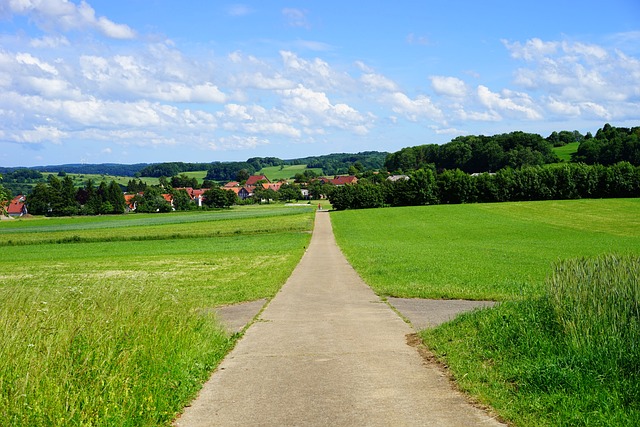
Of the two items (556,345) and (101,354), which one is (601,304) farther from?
(101,354)

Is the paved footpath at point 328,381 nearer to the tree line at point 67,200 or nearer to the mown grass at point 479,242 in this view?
the mown grass at point 479,242

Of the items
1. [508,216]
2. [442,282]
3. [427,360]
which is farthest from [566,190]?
[427,360]

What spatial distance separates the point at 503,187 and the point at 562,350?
107 meters

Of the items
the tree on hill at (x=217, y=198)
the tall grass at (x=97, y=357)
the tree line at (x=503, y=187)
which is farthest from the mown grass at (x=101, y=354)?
the tree on hill at (x=217, y=198)

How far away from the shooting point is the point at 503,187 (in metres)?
112

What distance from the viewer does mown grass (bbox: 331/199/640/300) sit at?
23.0 metres

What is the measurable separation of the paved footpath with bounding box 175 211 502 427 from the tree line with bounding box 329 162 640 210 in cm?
9941

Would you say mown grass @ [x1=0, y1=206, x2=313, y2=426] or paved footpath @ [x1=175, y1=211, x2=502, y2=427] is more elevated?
mown grass @ [x1=0, y1=206, x2=313, y2=426]

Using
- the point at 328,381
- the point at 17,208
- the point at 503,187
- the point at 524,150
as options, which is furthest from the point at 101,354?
the point at 17,208

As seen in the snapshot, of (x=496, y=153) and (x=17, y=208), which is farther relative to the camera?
(x=496, y=153)

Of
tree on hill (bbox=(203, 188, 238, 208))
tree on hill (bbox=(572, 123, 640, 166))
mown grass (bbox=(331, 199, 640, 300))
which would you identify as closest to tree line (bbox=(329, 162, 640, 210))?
mown grass (bbox=(331, 199, 640, 300))

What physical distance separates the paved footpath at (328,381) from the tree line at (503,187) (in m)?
99.4

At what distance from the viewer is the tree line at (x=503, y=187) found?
10481 centimetres

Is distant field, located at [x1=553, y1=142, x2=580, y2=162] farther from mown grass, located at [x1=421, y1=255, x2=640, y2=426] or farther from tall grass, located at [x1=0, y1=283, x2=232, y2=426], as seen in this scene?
tall grass, located at [x1=0, y1=283, x2=232, y2=426]
